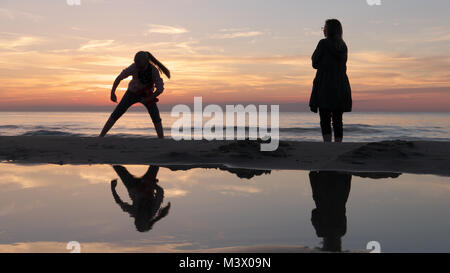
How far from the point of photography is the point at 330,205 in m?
2.54

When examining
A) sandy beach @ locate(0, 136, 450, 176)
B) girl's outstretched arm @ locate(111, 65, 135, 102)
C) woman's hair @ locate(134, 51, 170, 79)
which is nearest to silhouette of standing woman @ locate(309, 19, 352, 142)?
sandy beach @ locate(0, 136, 450, 176)

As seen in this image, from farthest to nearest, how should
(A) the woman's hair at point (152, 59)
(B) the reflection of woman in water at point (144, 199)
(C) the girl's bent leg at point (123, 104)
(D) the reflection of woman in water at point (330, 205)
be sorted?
(C) the girl's bent leg at point (123, 104) < (A) the woman's hair at point (152, 59) < (B) the reflection of woman in water at point (144, 199) < (D) the reflection of woman in water at point (330, 205)

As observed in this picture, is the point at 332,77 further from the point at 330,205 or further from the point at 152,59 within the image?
the point at 330,205

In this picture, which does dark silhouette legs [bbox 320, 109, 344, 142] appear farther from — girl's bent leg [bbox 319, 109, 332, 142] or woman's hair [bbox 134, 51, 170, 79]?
woman's hair [bbox 134, 51, 170, 79]

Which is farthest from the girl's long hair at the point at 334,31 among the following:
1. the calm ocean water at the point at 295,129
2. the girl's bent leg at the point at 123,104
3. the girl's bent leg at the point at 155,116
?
the calm ocean water at the point at 295,129

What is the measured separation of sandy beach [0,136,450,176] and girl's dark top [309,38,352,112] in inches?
33.6

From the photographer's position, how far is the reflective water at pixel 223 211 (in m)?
1.80

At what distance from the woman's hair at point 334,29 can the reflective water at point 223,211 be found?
117 inches

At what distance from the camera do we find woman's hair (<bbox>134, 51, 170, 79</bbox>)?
687 centimetres

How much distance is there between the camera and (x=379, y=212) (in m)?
2.35

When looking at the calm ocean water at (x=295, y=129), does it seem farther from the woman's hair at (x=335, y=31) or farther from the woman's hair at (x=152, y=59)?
the woman's hair at (x=335, y=31)

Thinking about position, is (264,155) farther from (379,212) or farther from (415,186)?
(379,212)
